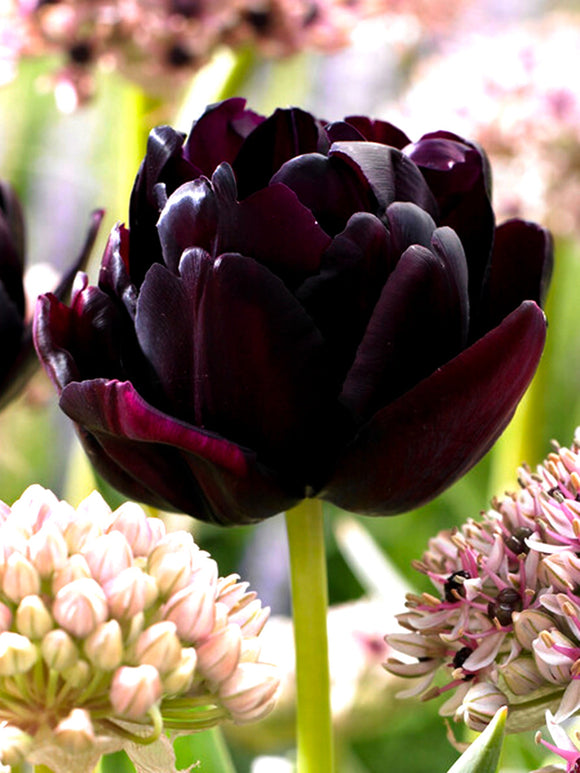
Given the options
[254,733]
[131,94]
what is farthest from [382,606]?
[131,94]

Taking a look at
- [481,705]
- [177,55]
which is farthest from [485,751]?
[177,55]

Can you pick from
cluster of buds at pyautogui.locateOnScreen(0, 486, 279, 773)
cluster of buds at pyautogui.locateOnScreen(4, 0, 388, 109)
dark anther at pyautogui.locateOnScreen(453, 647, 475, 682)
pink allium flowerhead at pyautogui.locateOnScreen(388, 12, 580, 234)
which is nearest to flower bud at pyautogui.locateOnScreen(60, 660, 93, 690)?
cluster of buds at pyautogui.locateOnScreen(0, 486, 279, 773)

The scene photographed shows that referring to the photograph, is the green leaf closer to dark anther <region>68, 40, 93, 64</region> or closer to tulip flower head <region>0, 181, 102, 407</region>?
tulip flower head <region>0, 181, 102, 407</region>

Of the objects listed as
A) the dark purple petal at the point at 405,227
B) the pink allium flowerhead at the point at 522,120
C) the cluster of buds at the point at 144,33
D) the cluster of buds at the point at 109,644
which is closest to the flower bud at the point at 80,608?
the cluster of buds at the point at 109,644

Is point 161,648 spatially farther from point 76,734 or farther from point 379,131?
point 379,131

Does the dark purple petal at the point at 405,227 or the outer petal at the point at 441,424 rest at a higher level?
the dark purple petal at the point at 405,227

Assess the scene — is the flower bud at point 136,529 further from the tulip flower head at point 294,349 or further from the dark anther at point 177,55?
the dark anther at point 177,55
